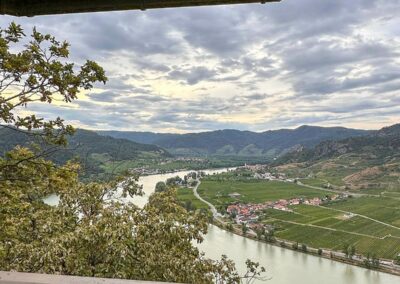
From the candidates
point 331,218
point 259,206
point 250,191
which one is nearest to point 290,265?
point 331,218

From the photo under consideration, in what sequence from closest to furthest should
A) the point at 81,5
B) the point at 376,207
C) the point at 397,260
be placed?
1. the point at 81,5
2. the point at 397,260
3. the point at 376,207

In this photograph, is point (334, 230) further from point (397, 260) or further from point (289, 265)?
point (289, 265)

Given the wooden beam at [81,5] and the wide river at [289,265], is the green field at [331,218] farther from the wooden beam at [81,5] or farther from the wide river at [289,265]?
the wooden beam at [81,5]

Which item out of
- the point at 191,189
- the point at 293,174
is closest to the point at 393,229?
the point at 191,189

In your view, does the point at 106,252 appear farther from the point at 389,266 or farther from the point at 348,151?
the point at 348,151

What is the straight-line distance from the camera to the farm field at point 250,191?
8044 cm

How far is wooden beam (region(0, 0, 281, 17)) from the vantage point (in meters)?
2.41

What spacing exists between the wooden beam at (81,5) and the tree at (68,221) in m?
1.77

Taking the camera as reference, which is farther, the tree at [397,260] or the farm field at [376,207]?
the farm field at [376,207]

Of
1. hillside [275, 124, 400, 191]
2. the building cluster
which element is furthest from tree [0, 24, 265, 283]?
hillside [275, 124, 400, 191]

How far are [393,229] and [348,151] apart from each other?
91387mm

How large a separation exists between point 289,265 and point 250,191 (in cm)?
5828

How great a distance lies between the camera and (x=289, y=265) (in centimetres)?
3456

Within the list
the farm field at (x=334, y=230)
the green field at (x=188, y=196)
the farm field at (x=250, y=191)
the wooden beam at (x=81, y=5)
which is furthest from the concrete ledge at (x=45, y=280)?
the farm field at (x=250, y=191)
